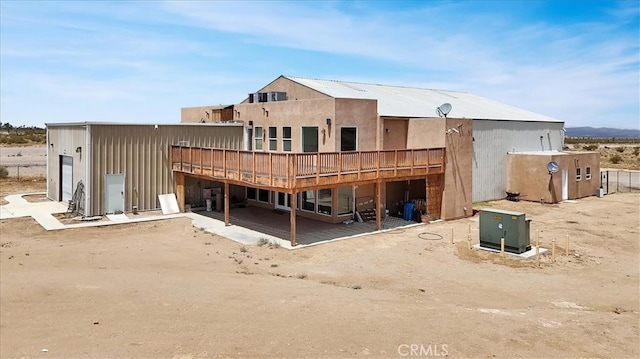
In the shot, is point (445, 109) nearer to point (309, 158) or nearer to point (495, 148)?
point (495, 148)

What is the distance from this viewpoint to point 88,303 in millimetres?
9312

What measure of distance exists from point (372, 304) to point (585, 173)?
957 inches

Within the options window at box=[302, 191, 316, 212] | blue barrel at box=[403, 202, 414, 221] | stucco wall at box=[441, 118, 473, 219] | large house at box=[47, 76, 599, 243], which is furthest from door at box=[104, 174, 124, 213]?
stucco wall at box=[441, 118, 473, 219]

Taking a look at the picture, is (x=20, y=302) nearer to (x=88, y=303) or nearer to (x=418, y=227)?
(x=88, y=303)

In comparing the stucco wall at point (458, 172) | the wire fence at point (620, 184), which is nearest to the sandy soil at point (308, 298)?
the stucco wall at point (458, 172)

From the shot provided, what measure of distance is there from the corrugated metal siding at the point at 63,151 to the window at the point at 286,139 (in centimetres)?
870

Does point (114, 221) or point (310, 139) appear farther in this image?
point (310, 139)

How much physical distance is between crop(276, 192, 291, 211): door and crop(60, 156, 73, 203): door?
9770mm

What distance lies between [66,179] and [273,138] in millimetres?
10261

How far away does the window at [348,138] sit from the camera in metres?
19.6

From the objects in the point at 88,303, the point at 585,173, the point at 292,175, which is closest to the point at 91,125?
the point at 292,175

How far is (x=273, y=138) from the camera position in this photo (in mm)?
22562

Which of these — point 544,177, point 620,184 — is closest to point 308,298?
point 544,177

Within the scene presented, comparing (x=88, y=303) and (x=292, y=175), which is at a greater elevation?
(x=292, y=175)
